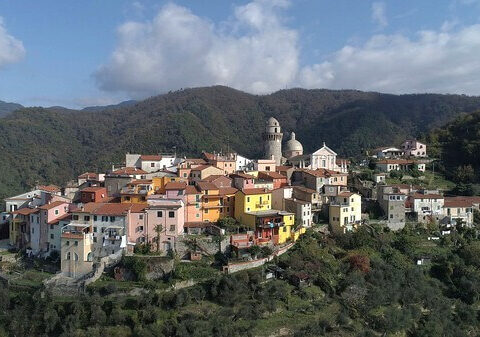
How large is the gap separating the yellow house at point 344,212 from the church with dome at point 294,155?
12.1m

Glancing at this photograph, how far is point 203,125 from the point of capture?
14050 centimetres

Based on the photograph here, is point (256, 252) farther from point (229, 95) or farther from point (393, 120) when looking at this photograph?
point (229, 95)

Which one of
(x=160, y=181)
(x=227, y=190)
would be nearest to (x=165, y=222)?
(x=227, y=190)

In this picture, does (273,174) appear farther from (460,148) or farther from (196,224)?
(460,148)

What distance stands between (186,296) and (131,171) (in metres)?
18.7

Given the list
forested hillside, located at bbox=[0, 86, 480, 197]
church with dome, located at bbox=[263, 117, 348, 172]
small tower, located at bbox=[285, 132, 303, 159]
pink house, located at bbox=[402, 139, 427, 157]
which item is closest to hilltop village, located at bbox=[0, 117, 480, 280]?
church with dome, located at bbox=[263, 117, 348, 172]

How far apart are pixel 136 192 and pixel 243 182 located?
9743mm

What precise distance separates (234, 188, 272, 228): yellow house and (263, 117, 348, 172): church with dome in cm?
1423

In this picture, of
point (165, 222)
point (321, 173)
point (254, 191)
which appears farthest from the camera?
point (321, 173)

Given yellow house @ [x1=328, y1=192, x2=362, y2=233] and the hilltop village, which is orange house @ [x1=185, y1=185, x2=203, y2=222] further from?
yellow house @ [x1=328, y1=192, x2=362, y2=233]

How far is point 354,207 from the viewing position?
1660 inches

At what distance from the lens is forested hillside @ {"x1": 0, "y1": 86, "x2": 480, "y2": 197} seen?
4540 inches

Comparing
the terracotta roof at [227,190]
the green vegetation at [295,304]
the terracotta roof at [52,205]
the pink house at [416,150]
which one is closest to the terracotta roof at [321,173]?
the terracotta roof at [227,190]

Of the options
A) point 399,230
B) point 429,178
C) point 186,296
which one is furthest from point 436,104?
point 186,296
